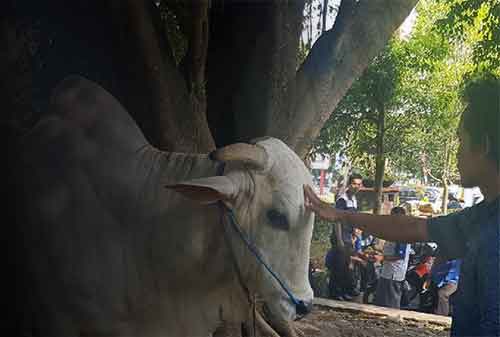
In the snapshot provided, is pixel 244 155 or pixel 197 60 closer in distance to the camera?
pixel 244 155

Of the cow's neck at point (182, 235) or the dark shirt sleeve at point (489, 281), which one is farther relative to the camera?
the cow's neck at point (182, 235)

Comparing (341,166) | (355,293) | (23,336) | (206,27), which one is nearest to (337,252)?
(341,166)

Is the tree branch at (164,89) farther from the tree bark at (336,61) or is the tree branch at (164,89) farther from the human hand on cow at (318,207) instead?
the human hand on cow at (318,207)

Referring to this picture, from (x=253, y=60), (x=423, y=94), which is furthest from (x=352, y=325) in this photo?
(x=253, y=60)

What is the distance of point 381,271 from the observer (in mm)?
3176

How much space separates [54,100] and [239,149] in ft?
2.67

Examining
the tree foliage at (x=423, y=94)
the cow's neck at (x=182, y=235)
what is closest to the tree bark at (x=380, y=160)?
the tree foliage at (x=423, y=94)

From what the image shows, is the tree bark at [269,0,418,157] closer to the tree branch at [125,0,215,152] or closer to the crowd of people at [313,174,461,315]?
the crowd of people at [313,174,461,315]

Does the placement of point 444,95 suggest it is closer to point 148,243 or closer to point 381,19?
point 381,19

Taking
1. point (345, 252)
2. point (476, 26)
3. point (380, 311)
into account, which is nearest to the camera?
point (476, 26)

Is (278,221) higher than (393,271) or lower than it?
higher

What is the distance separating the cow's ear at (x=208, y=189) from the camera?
1571mm

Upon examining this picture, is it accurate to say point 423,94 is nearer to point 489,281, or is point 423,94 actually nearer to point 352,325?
point 489,281

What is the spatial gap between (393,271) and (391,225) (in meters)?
1.41
